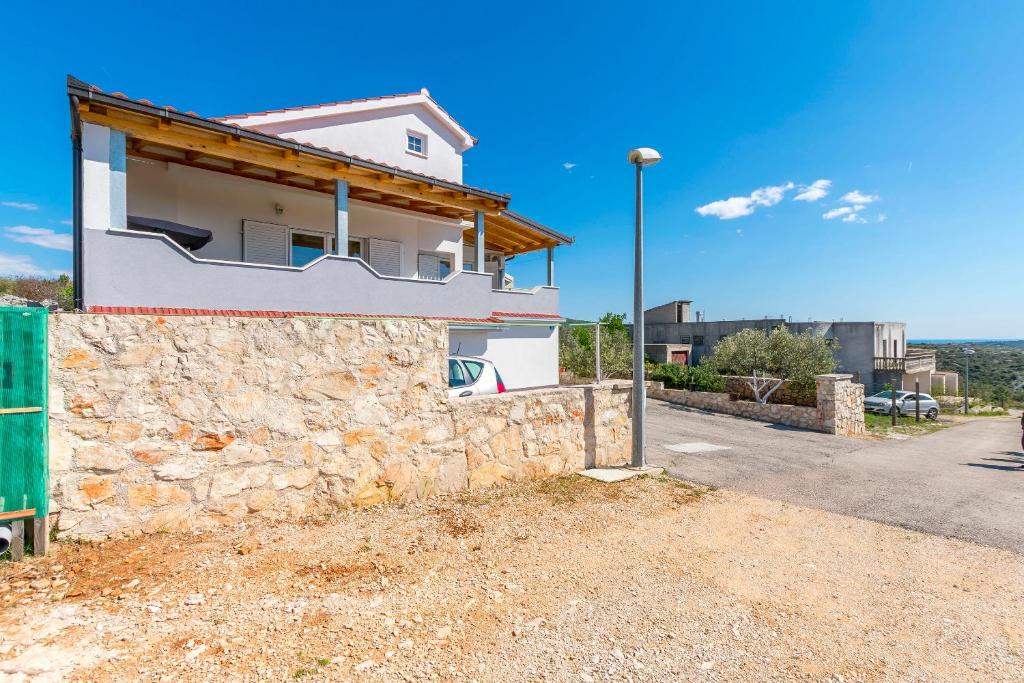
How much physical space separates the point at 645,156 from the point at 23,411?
8257 mm

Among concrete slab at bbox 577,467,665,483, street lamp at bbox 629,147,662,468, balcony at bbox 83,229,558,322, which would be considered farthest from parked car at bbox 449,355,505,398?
balcony at bbox 83,229,558,322

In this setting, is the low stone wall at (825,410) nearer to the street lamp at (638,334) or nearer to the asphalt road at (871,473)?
the asphalt road at (871,473)

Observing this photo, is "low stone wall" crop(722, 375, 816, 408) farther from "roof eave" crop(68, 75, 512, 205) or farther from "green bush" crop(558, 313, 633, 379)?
"roof eave" crop(68, 75, 512, 205)

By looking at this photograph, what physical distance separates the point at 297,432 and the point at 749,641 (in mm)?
4555

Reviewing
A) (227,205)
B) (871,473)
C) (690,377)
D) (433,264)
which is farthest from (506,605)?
(690,377)

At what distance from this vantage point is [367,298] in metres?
10.9

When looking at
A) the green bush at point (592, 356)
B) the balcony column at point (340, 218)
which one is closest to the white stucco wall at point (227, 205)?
the balcony column at point (340, 218)

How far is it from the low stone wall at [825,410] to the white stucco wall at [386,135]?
13723 millimetres

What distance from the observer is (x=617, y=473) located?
7.66 metres

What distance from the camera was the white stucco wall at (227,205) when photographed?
10.5 m

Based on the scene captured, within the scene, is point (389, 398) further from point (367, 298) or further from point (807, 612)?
point (367, 298)

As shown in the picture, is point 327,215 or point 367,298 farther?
point 327,215

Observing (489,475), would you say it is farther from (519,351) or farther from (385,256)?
(519,351)

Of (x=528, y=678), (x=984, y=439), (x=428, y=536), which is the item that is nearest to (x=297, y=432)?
(x=428, y=536)
